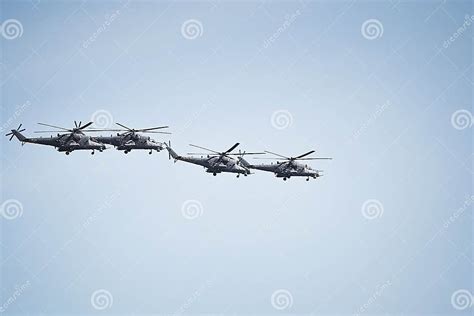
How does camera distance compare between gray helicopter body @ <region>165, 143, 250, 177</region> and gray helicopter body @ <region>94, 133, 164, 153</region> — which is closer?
gray helicopter body @ <region>94, 133, 164, 153</region>

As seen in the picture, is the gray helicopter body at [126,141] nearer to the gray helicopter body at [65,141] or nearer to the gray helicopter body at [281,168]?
the gray helicopter body at [65,141]

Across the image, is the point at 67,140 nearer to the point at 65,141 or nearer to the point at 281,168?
the point at 65,141

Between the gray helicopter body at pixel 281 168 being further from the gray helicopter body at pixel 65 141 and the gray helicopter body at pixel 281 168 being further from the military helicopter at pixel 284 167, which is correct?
the gray helicopter body at pixel 65 141

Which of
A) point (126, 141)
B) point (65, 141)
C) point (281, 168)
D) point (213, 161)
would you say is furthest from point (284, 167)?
point (65, 141)

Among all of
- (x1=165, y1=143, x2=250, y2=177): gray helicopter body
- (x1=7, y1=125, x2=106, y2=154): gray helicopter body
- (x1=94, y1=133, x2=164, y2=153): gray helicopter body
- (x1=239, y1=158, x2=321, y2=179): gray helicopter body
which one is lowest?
(x1=7, y1=125, x2=106, y2=154): gray helicopter body

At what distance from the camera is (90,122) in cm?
10712

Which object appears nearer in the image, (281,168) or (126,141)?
(126,141)

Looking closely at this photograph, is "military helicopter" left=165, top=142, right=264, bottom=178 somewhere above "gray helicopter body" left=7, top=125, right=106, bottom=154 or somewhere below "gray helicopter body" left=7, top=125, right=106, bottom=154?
above

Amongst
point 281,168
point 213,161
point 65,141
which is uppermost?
point 281,168

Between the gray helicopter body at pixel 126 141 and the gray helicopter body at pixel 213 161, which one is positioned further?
the gray helicopter body at pixel 213 161

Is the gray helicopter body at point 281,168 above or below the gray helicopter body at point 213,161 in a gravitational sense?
above

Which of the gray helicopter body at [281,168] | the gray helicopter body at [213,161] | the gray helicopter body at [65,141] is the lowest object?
the gray helicopter body at [65,141]

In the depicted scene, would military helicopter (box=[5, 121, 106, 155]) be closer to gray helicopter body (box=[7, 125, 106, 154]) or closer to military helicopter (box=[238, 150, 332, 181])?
gray helicopter body (box=[7, 125, 106, 154])

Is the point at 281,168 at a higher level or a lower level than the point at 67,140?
higher
